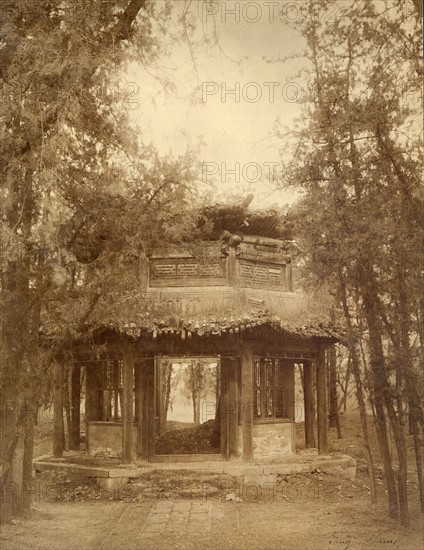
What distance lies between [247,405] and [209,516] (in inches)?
115

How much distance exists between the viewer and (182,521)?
9.64m

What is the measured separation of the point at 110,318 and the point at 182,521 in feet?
12.8

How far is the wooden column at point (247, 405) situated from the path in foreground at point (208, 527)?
4.43ft

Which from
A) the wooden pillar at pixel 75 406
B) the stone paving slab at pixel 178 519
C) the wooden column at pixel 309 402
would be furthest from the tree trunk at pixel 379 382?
the wooden pillar at pixel 75 406

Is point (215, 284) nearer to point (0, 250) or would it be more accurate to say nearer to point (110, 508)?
point (110, 508)

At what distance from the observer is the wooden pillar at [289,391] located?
44.4ft

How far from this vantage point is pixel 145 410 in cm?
1304

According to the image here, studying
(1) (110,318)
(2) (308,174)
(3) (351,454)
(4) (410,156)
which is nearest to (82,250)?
(1) (110,318)

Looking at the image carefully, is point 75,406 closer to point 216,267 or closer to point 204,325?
point 204,325

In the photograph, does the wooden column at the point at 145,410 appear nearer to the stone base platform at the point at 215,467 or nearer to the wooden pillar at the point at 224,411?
the stone base platform at the point at 215,467

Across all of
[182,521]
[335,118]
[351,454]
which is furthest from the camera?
[351,454]

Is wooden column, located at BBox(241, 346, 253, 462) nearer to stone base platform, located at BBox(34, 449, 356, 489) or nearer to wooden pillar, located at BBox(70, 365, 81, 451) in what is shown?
stone base platform, located at BBox(34, 449, 356, 489)

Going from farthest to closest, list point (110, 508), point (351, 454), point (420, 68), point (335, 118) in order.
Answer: point (351, 454) → point (110, 508) → point (335, 118) → point (420, 68)

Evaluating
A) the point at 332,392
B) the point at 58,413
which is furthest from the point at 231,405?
the point at 332,392
